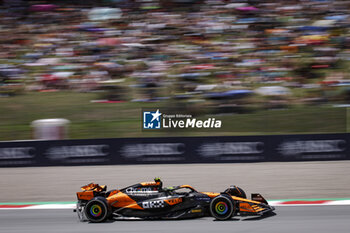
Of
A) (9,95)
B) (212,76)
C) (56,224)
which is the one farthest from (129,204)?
(9,95)

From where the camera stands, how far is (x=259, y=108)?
12578mm

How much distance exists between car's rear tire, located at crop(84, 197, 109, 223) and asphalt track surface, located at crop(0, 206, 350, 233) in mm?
93

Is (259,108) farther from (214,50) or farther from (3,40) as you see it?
(3,40)

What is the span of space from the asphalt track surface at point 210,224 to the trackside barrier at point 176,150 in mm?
3237

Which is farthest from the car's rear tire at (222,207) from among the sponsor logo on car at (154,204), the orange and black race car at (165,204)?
the sponsor logo on car at (154,204)

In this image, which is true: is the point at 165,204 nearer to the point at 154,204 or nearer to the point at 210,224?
the point at 154,204

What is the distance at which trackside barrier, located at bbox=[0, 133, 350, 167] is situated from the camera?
36.3 feet

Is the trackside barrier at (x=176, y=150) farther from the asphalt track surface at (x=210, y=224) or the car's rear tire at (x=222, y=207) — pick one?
the car's rear tire at (x=222, y=207)

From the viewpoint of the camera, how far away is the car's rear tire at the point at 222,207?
681 cm

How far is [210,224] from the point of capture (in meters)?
6.80

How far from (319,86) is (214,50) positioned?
351 cm

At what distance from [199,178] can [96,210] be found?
11.6 feet

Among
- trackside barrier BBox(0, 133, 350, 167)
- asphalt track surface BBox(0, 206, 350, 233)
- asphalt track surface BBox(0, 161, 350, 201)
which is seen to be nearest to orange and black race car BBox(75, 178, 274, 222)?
Answer: asphalt track surface BBox(0, 206, 350, 233)

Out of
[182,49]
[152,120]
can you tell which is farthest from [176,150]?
[182,49]
